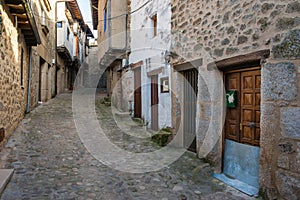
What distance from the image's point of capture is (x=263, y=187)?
3.16 m

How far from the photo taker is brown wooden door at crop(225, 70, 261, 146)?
3570 millimetres

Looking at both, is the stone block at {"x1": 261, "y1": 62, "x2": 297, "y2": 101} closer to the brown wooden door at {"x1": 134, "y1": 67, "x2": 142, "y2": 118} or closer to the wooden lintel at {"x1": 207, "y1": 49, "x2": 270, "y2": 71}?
the wooden lintel at {"x1": 207, "y1": 49, "x2": 270, "y2": 71}

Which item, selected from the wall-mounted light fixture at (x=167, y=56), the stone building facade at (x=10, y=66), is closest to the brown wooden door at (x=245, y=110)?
the wall-mounted light fixture at (x=167, y=56)

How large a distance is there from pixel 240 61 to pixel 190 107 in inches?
81.2

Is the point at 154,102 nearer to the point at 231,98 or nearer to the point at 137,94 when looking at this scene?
the point at 137,94

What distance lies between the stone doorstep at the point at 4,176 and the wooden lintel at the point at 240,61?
3.57 metres

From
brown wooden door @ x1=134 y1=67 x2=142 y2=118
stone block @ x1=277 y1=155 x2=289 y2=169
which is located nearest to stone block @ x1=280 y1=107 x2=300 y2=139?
stone block @ x1=277 y1=155 x2=289 y2=169

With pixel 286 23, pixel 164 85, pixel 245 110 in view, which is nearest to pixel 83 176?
pixel 245 110

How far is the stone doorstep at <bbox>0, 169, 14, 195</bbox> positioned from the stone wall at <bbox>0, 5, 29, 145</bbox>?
1252 millimetres

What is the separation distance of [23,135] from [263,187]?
5.20 metres

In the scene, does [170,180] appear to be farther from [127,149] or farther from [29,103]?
[29,103]

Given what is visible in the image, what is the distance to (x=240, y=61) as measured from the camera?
11.7 feet

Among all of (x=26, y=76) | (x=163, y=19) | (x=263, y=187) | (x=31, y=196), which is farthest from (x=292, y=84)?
(x=26, y=76)

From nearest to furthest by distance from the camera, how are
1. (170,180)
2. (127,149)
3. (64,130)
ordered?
(170,180)
(127,149)
(64,130)
